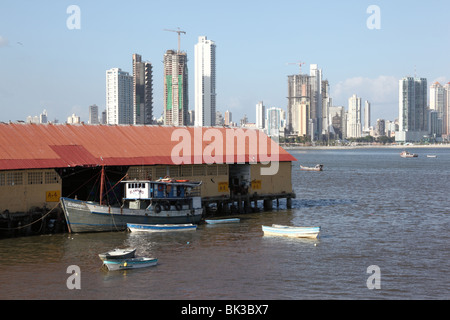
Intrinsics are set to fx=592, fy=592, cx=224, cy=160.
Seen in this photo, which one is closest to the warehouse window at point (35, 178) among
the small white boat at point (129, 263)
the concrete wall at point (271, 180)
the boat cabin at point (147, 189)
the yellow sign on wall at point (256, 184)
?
the boat cabin at point (147, 189)

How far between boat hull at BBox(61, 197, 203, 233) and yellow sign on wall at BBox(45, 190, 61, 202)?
1984 millimetres

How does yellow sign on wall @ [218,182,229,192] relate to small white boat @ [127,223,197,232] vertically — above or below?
above

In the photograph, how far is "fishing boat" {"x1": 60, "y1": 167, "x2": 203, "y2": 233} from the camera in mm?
44062

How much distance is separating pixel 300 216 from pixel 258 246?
17.3 metres

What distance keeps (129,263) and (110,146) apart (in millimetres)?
18940

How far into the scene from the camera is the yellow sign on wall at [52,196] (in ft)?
146

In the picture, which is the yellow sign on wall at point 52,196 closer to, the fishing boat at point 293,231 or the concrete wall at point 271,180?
the fishing boat at point 293,231

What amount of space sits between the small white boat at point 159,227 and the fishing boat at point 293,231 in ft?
20.0

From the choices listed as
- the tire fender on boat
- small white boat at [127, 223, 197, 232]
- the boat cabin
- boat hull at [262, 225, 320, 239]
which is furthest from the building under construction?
boat hull at [262, 225, 320, 239]

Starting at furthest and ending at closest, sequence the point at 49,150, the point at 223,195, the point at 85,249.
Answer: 1. the point at 223,195
2. the point at 49,150
3. the point at 85,249

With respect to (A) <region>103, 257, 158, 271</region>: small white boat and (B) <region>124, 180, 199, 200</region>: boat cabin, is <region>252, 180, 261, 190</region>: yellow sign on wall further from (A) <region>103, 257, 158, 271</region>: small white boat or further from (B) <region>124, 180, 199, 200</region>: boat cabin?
(A) <region>103, 257, 158, 271</region>: small white boat

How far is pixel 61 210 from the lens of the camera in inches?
1777
